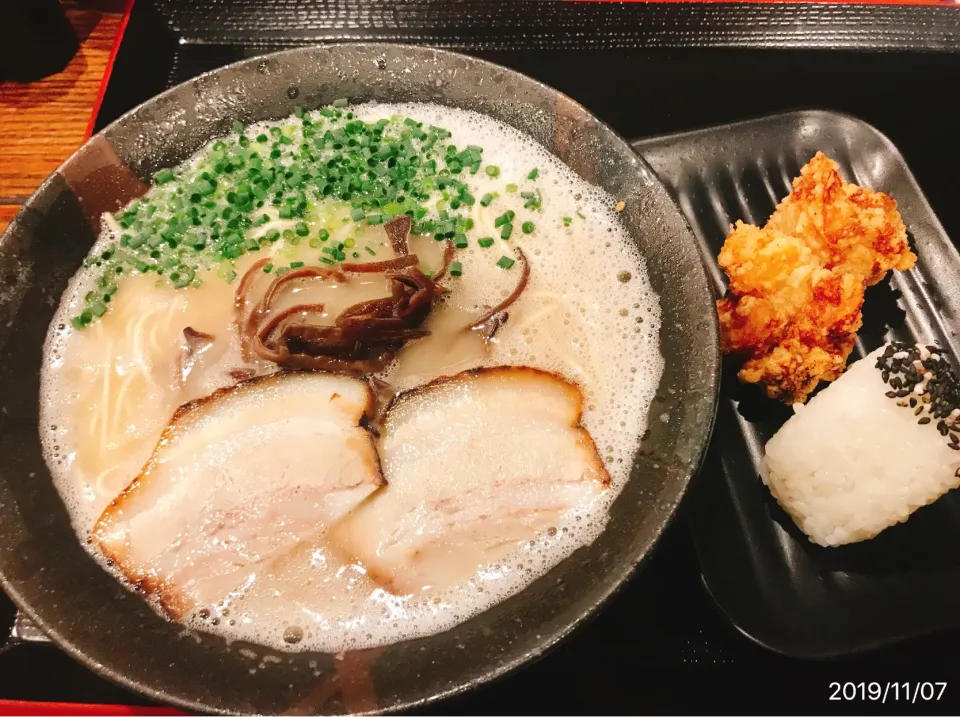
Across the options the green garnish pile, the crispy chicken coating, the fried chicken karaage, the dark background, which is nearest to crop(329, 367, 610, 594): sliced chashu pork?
the green garnish pile

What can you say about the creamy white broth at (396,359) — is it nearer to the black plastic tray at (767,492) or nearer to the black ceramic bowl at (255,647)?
the black ceramic bowl at (255,647)

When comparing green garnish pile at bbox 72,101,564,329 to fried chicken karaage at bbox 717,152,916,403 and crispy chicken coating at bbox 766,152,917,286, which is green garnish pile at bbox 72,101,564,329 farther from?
crispy chicken coating at bbox 766,152,917,286

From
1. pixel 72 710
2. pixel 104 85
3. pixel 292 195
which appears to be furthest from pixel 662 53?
pixel 72 710

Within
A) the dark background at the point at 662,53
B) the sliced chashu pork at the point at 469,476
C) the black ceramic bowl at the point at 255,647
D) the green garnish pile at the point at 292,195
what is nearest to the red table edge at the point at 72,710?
the black ceramic bowl at the point at 255,647

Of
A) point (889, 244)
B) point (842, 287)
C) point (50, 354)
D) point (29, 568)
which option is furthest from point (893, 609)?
point (50, 354)

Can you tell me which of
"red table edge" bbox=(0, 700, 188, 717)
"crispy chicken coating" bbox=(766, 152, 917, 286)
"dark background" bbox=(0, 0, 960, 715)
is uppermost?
"dark background" bbox=(0, 0, 960, 715)

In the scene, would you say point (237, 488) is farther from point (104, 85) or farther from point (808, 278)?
point (104, 85)
